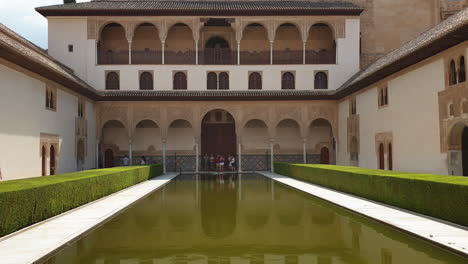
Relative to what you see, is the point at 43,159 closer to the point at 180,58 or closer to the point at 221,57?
the point at 180,58

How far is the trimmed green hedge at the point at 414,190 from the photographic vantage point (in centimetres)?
870

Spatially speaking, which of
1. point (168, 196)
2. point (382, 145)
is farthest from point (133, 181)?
point (382, 145)

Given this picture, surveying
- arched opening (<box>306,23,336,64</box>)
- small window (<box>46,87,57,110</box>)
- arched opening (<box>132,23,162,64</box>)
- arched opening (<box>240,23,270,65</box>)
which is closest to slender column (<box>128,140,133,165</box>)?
arched opening (<box>132,23,162,64</box>)

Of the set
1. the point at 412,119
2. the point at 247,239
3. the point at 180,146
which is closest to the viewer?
the point at 247,239

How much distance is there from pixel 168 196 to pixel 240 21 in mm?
16912

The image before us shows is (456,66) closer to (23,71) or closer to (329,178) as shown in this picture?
(329,178)

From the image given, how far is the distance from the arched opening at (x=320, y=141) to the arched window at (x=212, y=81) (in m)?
6.67

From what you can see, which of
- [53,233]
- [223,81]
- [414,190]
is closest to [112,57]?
[223,81]

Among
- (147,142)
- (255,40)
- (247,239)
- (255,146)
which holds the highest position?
(255,40)

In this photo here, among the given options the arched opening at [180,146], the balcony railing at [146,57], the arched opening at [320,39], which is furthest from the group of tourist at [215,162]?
the arched opening at [320,39]

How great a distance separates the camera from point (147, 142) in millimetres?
30719

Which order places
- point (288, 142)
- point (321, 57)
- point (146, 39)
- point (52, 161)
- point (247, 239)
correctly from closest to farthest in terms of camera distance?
point (247, 239) < point (52, 161) < point (321, 57) < point (288, 142) < point (146, 39)

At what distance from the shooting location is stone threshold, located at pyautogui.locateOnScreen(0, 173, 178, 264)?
650cm

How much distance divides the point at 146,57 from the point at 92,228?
22451 mm
